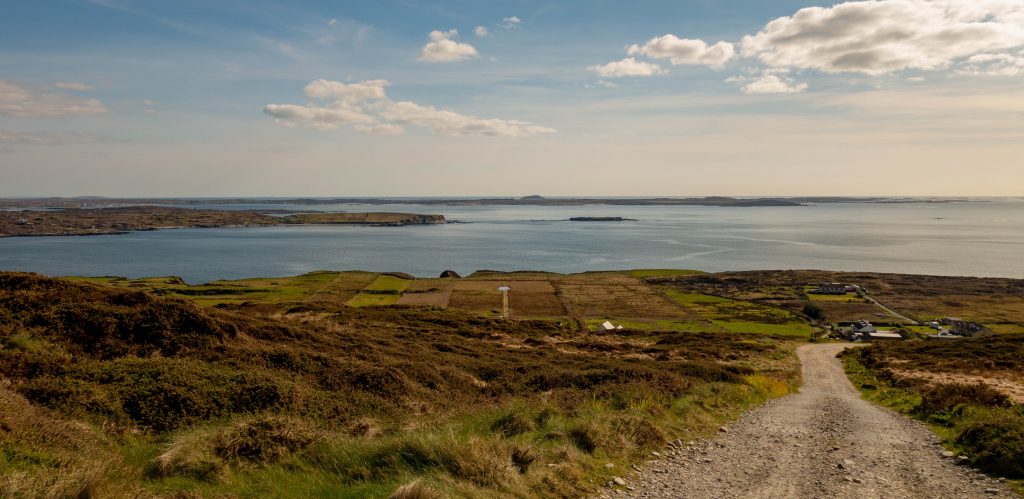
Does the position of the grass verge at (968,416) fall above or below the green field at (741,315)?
above

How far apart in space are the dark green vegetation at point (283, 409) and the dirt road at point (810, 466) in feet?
→ 2.92

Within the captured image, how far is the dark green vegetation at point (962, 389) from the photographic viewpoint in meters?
12.8

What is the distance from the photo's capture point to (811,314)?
83000 millimetres

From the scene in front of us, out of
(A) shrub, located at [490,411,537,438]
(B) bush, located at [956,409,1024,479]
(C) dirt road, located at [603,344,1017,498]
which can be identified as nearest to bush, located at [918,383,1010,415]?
(C) dirt road, located at [603,344,1017,498]

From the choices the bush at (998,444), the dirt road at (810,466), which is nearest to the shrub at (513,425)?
the dirt road at (810,466)

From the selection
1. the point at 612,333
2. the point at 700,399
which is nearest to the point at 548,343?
the point at 612,333

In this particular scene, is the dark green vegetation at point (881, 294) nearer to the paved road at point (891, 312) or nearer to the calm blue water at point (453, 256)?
the paved road at point (891, 312)

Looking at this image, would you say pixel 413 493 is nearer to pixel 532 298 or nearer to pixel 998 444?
pixel 998 444

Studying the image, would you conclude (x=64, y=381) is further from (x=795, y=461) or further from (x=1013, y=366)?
(x=1013, y=366)

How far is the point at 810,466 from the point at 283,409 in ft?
40.4

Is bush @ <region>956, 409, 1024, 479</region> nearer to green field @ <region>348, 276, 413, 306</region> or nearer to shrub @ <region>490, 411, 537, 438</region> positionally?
shrub @ <region>490, 411, 537, 438</region>

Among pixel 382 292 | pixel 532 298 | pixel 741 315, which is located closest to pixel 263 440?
pixel 532 298

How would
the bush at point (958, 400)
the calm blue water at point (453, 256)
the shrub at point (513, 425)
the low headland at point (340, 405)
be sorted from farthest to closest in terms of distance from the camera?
1. the calm blue water at point (453, 256)
2. the bush at point (958, 400)
3. the shrub at point (513, 425)
4. the low headland at point (340, 405)

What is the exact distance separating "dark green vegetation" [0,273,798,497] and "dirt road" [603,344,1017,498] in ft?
2.92
